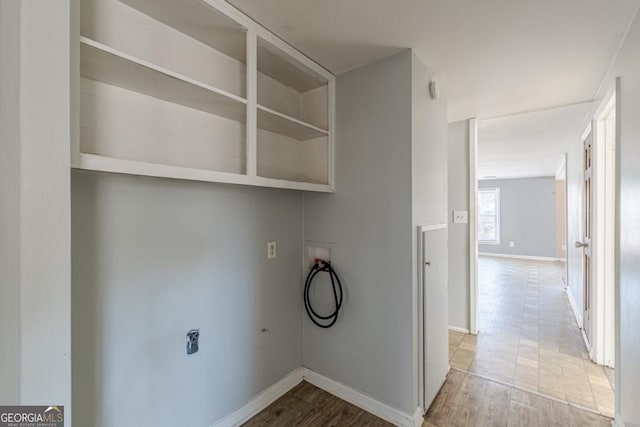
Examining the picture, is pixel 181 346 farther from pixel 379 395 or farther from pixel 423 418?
pixel 423 418

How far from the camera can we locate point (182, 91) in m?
1.28

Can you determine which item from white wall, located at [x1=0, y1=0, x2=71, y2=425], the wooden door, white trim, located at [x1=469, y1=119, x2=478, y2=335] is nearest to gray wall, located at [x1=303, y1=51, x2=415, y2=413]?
white wall, located at [x1=0, y1=0, x2=71, y2=425]

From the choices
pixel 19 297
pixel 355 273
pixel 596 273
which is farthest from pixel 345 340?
pixel 596 273

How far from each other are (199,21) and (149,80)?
436mm

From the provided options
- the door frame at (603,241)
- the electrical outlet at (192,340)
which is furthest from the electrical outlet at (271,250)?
the door frame at (603,241)

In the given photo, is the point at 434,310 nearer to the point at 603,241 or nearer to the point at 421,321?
the point at 421,321

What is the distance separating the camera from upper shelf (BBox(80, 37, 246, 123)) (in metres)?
0.99

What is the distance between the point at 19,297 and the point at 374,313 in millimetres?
1666

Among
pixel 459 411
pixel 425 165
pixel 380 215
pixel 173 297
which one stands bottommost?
pixel 459 411

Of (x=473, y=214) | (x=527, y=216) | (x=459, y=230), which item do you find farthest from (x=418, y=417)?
(x=527, y=216)

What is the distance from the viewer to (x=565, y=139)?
3727 millimetres

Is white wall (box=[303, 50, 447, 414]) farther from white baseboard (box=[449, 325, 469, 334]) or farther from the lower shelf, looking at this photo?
white baseboard (box=[449, 325, 469, 334])

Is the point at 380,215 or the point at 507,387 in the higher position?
the point at 380,215

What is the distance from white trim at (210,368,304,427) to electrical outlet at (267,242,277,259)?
93 cm
